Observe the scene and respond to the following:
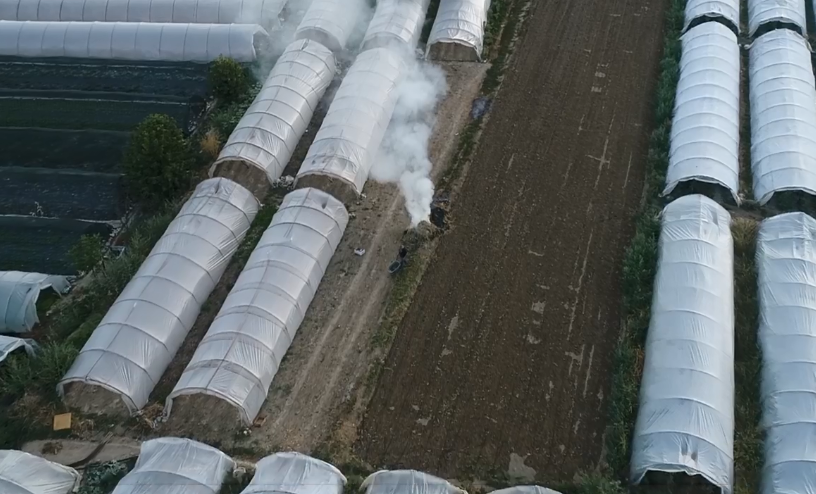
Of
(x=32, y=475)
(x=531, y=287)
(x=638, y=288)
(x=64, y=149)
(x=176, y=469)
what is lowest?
(x=32, y=475)

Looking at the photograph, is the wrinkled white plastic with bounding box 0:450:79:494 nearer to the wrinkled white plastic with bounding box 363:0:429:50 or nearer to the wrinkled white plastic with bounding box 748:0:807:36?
the wrinkled white plastic with bounding box 363:0:429:50

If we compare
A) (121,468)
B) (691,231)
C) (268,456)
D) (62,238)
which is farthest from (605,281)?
(62,238)

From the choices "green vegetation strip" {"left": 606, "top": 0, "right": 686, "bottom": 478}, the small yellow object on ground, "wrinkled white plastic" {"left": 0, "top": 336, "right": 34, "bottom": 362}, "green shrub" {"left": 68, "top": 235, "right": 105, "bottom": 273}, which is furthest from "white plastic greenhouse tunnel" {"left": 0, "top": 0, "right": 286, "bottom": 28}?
the small yellow object on ground

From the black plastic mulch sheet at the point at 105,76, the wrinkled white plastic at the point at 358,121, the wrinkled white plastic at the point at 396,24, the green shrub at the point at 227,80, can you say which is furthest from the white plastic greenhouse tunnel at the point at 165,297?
the wrinkled white plastic at the point at 396,24

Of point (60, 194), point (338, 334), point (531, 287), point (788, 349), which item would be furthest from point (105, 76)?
point (788, 349)

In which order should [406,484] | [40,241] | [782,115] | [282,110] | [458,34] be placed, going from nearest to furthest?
[406,484] < [40,241] < [782,115] < [282,110] < [458,34]

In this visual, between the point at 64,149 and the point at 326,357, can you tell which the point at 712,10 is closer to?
the point at 326,357
